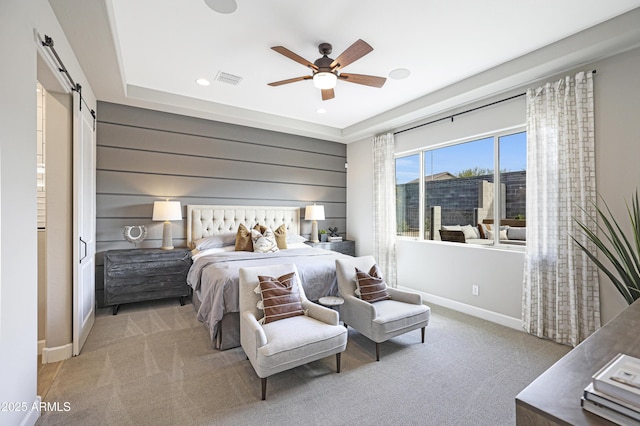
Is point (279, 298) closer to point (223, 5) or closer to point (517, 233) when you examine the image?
point (223, 5)

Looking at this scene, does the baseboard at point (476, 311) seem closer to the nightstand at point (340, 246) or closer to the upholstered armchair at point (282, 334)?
the nightstand at point (340, 246)

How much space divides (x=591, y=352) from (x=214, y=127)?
4979mm

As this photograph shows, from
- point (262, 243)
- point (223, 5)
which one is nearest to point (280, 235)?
point (262, 243)

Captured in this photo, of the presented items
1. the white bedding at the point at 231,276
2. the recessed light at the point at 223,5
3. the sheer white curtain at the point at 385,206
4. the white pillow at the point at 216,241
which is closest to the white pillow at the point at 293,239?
the white bedding at the point at 231,276

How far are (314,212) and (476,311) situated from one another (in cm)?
294

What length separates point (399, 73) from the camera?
11.3 ft

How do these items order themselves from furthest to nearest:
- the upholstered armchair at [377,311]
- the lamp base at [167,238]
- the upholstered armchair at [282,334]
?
the lamp base at [167,238] → the upholstered armchair at [377,311] → the upholstered armchair at [282,334]

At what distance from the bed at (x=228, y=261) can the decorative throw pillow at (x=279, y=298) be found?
0.43 m

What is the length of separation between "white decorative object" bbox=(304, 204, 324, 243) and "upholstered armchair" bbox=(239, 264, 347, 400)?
2600 millimetres

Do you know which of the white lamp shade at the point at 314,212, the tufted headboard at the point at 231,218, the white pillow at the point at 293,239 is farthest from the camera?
the white lamp shade at the point at 314,212

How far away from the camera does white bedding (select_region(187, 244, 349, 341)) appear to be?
110 inches

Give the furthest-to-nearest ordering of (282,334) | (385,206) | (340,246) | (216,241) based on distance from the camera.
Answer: (340,246) < (385,206) < (216,241) < (282,334)

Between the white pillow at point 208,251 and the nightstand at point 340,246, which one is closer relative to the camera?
the white pillow at point 208,251

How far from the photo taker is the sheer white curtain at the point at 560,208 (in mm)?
2855
